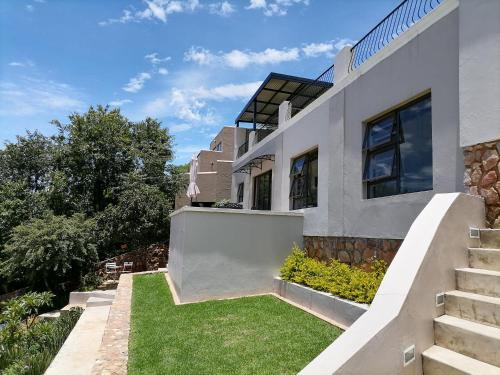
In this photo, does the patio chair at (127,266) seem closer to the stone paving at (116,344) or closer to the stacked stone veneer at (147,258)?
the stacked stone veneer at (147,258)

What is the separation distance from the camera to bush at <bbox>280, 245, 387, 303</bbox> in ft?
19.8

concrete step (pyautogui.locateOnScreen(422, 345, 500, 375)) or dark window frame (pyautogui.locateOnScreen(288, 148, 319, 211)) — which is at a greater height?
dark window frame (pyautogui.locateOnScreen(288, 148, 319, 211))

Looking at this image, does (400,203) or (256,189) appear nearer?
(400,203)

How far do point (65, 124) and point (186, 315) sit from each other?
20159mm

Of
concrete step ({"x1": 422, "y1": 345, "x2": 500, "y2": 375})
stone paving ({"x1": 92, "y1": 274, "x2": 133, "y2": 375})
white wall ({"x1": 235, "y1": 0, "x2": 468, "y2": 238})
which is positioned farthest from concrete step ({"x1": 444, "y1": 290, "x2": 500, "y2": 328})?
stone paving ({"x1": 92, "y1": 274, "x2": 133, "y2": 375})

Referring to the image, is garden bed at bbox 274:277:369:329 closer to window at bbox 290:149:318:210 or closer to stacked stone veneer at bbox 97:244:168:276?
window at bbox 290:149:318:210

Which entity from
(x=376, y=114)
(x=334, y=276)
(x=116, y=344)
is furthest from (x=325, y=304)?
(x=376, y=114)

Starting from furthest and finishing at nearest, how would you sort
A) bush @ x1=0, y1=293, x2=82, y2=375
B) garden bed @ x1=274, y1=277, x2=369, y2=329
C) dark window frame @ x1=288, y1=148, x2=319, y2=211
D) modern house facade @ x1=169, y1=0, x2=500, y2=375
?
dark window frame @ x1=288, y1=148, x2=319, y2=211 → bush @ x1=0, y1=293, x2=82, y2=375 → garden bed @ x1=274, y1=277, x2=369, y2=329 → modern house facade @ x1=169, y1=0, x2=500, y2=375

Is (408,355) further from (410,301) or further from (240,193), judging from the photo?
(240,193)

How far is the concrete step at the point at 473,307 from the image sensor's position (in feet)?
10.0

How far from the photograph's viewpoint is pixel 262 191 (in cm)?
1505

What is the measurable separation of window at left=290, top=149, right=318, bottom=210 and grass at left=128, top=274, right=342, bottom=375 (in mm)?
3401

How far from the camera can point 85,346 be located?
6.30m

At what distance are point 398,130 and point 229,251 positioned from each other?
513 centimetres
